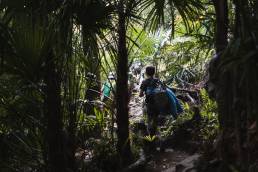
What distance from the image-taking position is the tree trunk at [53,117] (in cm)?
Result: 479

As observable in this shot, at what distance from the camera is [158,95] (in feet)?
23.1

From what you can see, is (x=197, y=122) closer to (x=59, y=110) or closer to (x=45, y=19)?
(x=59, y=110)

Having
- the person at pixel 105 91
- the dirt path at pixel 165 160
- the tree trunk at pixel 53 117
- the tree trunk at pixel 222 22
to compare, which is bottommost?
the dirt path at pixel 165 160

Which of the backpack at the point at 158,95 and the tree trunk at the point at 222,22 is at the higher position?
the tree trunk at the point at 222,22

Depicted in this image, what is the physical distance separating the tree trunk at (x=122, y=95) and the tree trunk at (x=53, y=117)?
92cm

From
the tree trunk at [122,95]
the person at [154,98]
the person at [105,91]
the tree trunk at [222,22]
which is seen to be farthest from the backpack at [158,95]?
the tree trunk at [222,22]

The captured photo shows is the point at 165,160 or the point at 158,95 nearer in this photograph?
the point at 165,160

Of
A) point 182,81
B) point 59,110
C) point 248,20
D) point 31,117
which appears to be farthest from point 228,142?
point 182,81

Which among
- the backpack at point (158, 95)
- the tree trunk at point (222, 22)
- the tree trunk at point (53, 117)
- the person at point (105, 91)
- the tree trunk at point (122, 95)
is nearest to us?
the tree trunk at point (222, 22)

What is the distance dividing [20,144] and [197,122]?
3.36m

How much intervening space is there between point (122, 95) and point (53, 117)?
1072mm

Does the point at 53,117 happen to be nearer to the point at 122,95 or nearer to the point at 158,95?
the point at 122,95

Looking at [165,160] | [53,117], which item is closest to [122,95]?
[53,117]

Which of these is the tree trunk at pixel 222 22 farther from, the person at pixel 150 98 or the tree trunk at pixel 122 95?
the person at pixel 150 98
